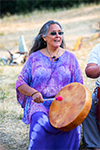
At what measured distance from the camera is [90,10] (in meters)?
16.0

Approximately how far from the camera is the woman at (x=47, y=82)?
7.43ft

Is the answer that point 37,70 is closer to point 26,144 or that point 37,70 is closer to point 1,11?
point 26,144

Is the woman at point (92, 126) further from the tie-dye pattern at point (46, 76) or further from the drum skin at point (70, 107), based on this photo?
the drum skin at point (70, 107)

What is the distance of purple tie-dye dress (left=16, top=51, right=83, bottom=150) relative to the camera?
2260mm

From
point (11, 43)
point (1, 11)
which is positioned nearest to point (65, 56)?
point (11, 43)

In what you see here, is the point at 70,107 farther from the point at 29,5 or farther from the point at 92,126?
the point at 29,5

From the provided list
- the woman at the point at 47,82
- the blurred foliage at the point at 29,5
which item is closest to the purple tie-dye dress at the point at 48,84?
the woman at the point at 47,82

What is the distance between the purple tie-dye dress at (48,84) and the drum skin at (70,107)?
4.3 inches

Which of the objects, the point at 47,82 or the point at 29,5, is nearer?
the point at 47,82

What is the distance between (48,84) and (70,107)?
421 millimetres

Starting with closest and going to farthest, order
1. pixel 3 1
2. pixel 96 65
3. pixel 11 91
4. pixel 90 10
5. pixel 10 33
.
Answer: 1. pixel 96 65
2. pixel 11 91
3. pixel 10 33
4. pixel 90 10
5. pixel 3 1

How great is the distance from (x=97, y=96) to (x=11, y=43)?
7.89 metres

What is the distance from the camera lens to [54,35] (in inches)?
103

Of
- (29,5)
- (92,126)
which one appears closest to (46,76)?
(92,126)
